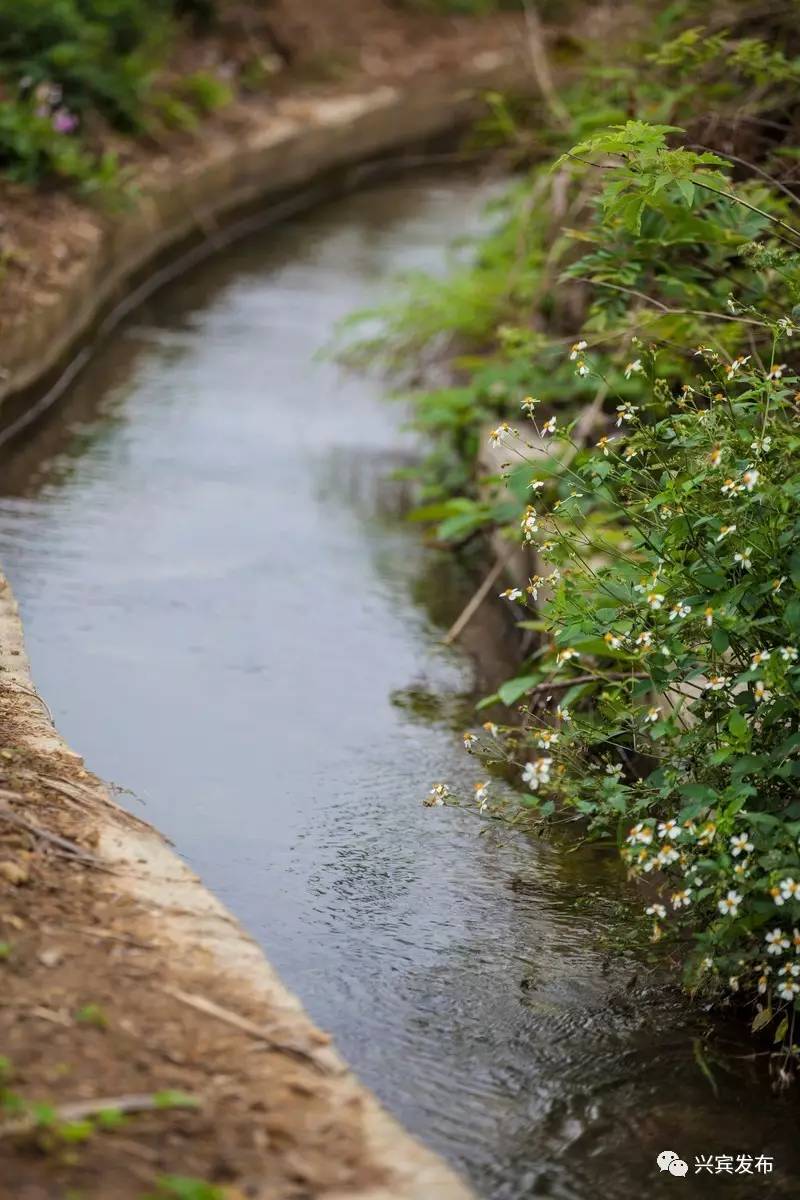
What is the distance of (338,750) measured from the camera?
17.7 ft

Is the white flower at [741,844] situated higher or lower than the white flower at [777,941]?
higher

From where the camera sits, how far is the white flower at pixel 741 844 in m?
3.49

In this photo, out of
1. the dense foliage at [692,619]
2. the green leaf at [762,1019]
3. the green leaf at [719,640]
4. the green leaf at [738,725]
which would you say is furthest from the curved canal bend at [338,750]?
the green leaf at [719,640]

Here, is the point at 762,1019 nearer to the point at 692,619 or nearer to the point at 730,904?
the point at 730,904

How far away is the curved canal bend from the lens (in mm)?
3648

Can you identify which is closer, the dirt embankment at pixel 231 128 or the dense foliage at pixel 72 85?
the dirt embankment at pixel 231 128

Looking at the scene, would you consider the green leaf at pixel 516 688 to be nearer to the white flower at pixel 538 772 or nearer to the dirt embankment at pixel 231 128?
the white flower at pixel 538 772

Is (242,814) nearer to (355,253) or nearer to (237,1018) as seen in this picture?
(237,1018)

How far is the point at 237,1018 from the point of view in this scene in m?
3.23

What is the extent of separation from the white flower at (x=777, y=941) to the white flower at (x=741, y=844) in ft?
0.57

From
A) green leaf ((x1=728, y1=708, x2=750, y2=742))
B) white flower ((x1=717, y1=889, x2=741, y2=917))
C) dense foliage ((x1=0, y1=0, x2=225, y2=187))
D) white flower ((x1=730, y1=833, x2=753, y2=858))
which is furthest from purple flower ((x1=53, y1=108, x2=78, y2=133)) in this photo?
white flower ((x1=717, y1=889, x2=741, y2=917))

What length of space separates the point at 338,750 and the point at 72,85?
695 centimetres

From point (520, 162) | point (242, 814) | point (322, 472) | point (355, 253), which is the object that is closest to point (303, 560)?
point (322, 472)

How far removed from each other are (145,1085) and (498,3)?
64.9 ft
